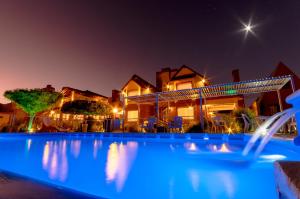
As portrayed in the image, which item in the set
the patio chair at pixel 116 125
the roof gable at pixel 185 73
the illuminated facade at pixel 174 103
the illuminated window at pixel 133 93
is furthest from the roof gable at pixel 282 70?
the patio chair at pixel 116 125

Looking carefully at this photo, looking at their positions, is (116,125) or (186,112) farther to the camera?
(186,112)

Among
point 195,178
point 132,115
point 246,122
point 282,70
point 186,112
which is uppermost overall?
point 282,70

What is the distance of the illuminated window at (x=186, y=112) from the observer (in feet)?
61.0

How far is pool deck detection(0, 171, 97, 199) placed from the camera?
1.58m

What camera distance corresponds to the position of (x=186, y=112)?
757 inches

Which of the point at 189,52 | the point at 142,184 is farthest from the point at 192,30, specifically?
the point at 142,184

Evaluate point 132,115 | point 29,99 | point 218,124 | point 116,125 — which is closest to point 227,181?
point 218,124

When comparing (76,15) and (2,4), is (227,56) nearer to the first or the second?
(76,15)

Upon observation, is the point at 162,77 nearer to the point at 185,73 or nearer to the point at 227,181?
the point at 185,73

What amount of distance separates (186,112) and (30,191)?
60.1 feet

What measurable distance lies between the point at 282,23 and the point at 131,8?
15.5 m

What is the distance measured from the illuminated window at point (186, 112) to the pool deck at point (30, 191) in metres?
17.4

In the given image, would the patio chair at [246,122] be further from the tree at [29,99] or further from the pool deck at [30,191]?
the tree at [29,99]

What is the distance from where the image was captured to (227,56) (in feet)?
72.3
